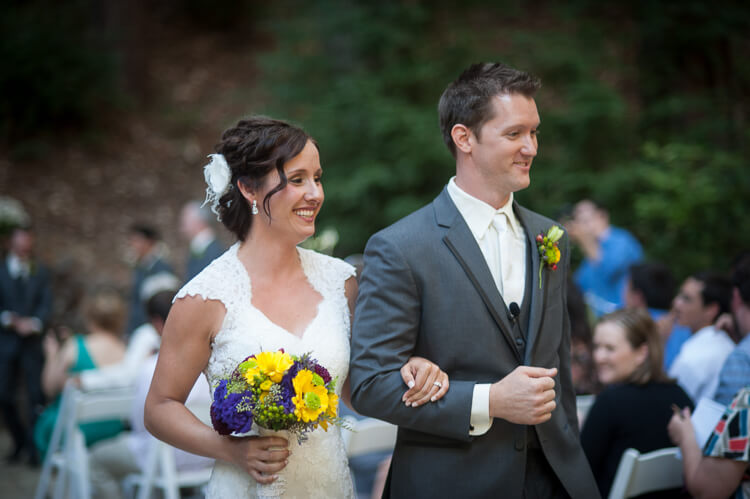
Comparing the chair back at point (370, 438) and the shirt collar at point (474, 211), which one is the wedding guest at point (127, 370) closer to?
the chair back at point (370, 438)

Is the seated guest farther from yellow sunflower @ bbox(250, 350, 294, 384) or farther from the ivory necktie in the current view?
yellow sunflower @ bbox(250, 350, 294, 384)

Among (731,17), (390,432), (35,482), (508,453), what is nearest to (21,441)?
(35,482)

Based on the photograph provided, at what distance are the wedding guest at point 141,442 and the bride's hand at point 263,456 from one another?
169 centimetres

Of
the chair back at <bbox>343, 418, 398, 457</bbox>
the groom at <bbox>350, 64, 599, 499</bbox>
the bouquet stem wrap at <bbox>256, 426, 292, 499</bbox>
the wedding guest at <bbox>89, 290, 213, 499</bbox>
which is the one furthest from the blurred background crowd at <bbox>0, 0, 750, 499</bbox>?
the bouquet stem wrap at <bbox>256, 426, 292, 499</bbox>

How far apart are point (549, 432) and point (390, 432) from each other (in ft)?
4.23

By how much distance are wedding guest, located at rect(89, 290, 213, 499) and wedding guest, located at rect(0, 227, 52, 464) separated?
8.16 ft

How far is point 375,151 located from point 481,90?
22.4 feet

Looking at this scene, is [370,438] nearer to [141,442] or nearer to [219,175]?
[219,175]

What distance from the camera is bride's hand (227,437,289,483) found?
2182 mm

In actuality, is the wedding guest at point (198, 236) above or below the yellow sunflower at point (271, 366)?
above

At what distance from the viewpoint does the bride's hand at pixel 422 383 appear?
80.9 inches

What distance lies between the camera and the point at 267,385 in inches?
80.0

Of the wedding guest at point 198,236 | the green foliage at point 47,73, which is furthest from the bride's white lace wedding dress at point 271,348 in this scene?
the green foliage at point 47,73

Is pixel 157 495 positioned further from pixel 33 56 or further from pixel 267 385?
pixel 33 56
